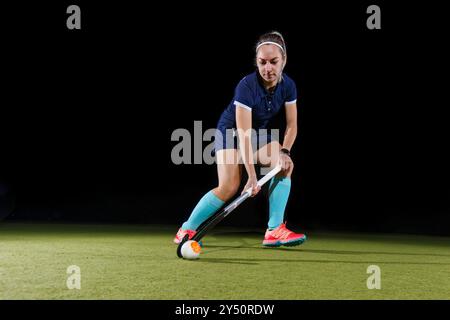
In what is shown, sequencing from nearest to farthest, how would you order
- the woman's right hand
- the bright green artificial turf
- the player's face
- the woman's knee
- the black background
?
1. the bright green artificial turf
2. the woman's right hand
3. the player's face
4. the woman's knee
5. the black background

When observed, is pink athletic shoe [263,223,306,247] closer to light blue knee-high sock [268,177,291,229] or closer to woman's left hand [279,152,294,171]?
light blue knee-high sock [268,177,291,229]

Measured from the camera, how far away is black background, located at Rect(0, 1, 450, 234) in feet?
20.3

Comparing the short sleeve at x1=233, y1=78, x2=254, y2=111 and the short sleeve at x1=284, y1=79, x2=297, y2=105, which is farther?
the short sleeve at x1=284, y1=79, x2=297, y2=105

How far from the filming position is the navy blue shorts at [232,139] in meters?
3.55

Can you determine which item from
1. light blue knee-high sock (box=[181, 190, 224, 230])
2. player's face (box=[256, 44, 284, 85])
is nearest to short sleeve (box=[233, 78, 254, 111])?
player's face (box=[256, 44, 284, 85])

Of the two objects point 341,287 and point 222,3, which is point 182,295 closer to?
point 341,287

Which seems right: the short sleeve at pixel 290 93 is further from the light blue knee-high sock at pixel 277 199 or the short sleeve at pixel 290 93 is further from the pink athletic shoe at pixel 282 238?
the pink athletic shoe at pixel 282 238

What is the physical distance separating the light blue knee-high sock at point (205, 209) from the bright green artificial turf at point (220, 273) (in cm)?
18

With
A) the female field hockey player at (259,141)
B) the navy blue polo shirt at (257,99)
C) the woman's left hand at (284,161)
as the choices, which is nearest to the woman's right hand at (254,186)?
the female field hockey player at (259,141)

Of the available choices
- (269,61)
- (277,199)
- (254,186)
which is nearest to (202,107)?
(277,199)

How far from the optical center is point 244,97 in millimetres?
3352

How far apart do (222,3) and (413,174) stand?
10.1 ft

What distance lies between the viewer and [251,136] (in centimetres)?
361

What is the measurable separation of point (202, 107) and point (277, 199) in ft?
11.6
